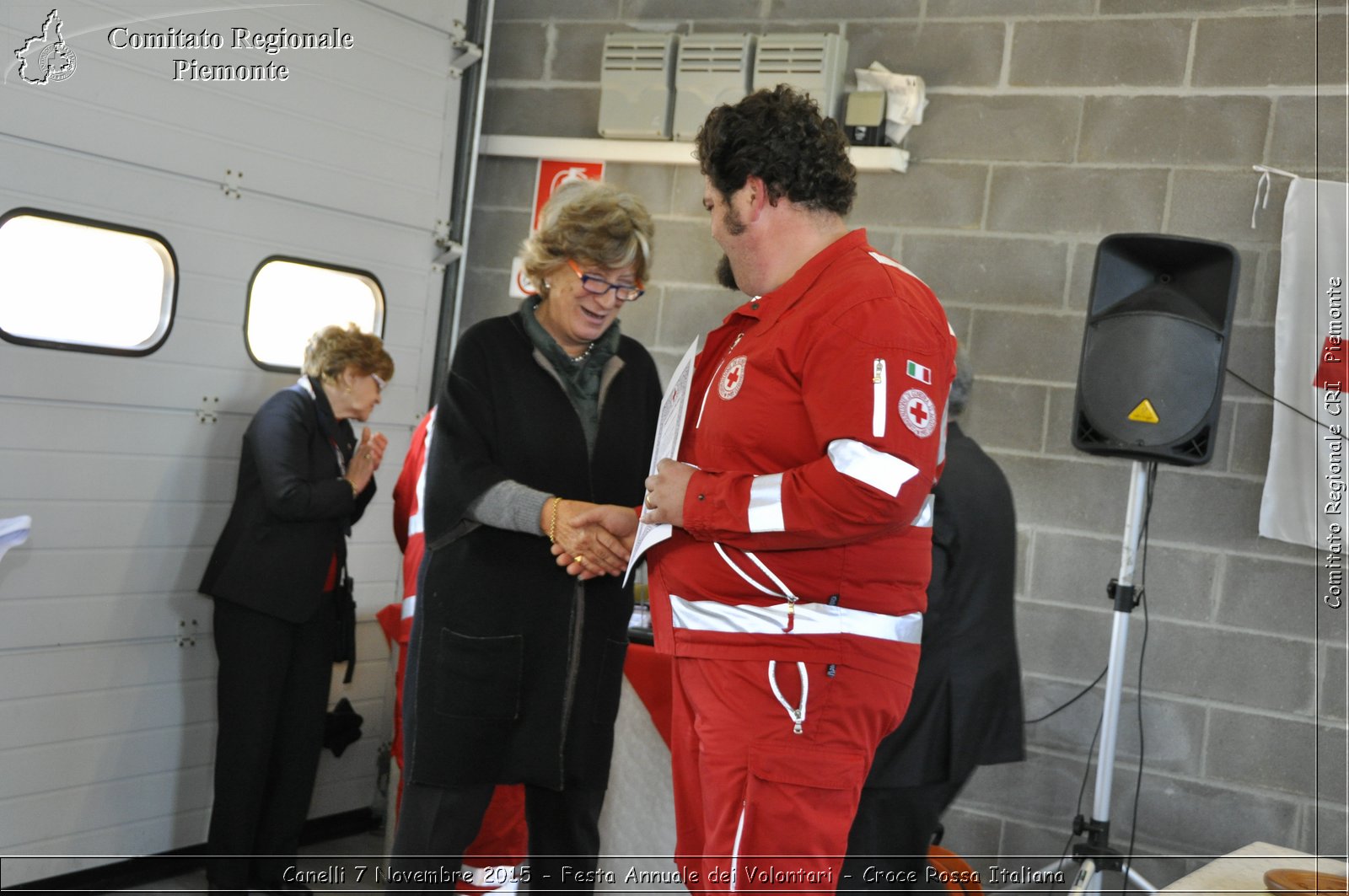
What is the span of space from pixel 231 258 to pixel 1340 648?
3.80 metres

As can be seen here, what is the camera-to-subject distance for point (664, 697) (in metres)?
3.37

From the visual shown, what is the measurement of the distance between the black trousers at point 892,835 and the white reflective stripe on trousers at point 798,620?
0.94 m

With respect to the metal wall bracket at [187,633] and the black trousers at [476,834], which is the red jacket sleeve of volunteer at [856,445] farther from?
the metal wall bracket at [187,633]

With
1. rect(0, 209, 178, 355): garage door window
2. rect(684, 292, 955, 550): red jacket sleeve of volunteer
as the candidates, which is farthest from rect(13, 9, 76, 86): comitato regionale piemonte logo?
rect(684, 292, 955, 550): red jacket sleeve of volunteer

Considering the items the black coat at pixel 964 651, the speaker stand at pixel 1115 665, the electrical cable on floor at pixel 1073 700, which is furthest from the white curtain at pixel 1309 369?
the black coat at pixel 964 651

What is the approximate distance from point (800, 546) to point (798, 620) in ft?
0.39

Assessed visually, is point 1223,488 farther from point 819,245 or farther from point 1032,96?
point 819,245

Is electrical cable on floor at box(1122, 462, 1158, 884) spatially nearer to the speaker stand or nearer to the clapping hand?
the speaker stand

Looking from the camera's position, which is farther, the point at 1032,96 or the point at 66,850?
the point at 1032,96

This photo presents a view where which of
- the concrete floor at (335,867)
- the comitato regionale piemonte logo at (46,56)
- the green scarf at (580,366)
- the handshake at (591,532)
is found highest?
the comitato regionale piemonte logo at (46,56)

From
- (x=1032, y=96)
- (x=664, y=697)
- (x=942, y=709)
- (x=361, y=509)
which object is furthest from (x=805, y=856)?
(x=1032, y=96)

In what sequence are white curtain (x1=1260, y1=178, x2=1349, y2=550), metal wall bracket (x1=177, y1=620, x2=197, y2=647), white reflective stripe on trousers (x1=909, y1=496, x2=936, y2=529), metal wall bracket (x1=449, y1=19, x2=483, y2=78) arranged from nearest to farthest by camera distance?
white reflective stripe on trousers (x1=909, y1=496, x2=936, y2=529)
white curtain (x1=1260, y1=178, x2=1349, y2=550)
metal wall bracket (x1=177, y1=620, x2=197, y2=647)
metal wall bracket (x1=449, y1=19, x2=483, y2=78)

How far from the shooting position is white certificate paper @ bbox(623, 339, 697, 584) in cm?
207

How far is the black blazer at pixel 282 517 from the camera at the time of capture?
3.60m
